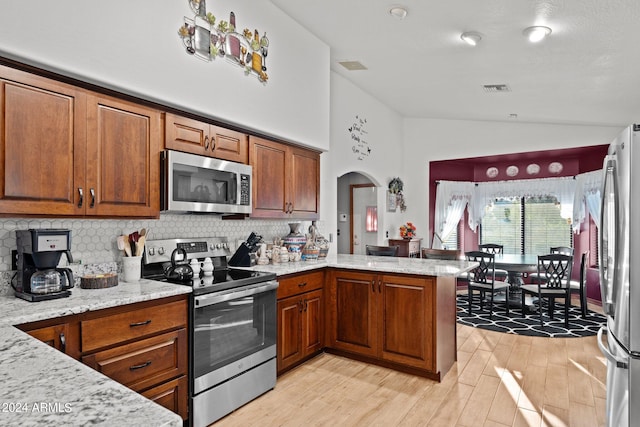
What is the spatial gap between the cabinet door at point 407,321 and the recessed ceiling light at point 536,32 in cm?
222

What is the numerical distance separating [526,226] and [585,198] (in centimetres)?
109

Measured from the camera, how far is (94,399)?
0.90 meters

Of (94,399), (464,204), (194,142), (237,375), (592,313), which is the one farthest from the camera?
(464,204)

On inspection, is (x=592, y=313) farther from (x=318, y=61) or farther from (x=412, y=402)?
(x=318, y=61)

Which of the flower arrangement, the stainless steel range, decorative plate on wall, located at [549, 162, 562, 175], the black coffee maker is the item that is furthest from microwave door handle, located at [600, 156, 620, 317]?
decorative plate on wall, located at [549, 162, 562, 175]

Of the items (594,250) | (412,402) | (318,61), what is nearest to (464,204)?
(594,250)

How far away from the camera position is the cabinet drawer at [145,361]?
201 cm

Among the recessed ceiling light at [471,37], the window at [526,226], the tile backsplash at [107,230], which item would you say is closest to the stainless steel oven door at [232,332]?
the tile backsplash at [107,230]

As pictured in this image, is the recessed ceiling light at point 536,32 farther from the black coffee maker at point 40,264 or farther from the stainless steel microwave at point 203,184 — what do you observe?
the black coffee maker at point 40,264

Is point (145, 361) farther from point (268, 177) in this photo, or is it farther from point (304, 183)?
point (304, 183)

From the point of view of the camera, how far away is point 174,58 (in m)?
2.73

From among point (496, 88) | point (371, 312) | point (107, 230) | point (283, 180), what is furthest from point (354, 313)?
point (496, 88)

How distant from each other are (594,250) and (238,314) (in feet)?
20.0

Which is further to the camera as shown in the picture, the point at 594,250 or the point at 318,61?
the point at 594,250
